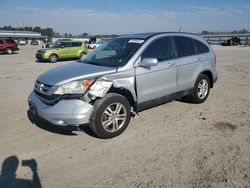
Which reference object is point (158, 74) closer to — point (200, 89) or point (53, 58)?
point (200, 89)

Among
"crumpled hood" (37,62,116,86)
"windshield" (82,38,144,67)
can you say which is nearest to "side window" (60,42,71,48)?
"windshield" (82,38,144,67)

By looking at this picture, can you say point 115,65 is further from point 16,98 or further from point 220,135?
point 16,98

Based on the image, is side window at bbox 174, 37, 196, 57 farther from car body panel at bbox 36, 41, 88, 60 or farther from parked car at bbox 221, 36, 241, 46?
parked car at bbox 221, 36, 241, 46

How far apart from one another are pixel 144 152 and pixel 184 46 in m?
2.94

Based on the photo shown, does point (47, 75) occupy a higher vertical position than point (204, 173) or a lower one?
higher

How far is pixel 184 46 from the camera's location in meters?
5.77

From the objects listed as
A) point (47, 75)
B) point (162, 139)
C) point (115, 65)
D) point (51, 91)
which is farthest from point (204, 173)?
point (47, 75)

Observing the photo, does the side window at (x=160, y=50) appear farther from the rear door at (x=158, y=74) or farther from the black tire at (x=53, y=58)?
the black tire at (x=53, y=58)

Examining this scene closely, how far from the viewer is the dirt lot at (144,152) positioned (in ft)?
10.6

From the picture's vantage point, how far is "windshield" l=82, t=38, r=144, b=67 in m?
Answer: 4.77

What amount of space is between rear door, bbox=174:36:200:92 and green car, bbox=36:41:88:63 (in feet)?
48.6

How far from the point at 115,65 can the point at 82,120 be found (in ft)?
4.04

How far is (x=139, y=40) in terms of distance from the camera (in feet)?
16.6

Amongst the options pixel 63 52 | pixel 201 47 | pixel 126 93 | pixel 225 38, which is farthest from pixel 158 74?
pixel 225 38
